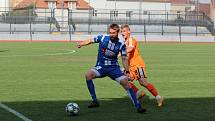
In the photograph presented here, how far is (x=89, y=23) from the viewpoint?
216 feet

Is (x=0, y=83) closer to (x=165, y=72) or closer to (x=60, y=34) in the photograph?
(x=165, y=72)

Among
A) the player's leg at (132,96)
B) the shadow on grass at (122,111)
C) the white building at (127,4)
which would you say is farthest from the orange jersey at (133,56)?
the white building at (127,4)

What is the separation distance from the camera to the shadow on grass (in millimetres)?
10156

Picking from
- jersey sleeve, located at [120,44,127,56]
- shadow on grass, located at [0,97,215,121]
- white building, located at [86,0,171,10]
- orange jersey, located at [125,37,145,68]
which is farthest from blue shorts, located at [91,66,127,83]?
white building, located at [86,0,171,10]

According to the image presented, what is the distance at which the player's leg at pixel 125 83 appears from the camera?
10.9 m

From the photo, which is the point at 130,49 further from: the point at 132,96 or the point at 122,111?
the point at 122,111

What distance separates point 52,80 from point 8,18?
163ft

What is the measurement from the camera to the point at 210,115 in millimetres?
10586

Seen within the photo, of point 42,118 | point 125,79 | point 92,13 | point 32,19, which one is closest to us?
point 42,118

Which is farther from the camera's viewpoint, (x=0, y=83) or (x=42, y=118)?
(x=0, y=83)

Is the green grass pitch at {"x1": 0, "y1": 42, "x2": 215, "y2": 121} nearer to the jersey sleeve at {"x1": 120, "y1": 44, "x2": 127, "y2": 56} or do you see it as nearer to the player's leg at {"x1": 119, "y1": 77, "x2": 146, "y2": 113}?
the player's leg at {"x1": 119, "y1": 77, "x2": 146, "y2": 113}

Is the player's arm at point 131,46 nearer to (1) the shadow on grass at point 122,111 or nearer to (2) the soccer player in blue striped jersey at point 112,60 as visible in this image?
(2) the soccer player in blue striped jersey at point 112,60

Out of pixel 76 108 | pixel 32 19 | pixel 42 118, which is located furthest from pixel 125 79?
pixel 32 19

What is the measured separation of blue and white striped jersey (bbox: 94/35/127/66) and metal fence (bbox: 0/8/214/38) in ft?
152
